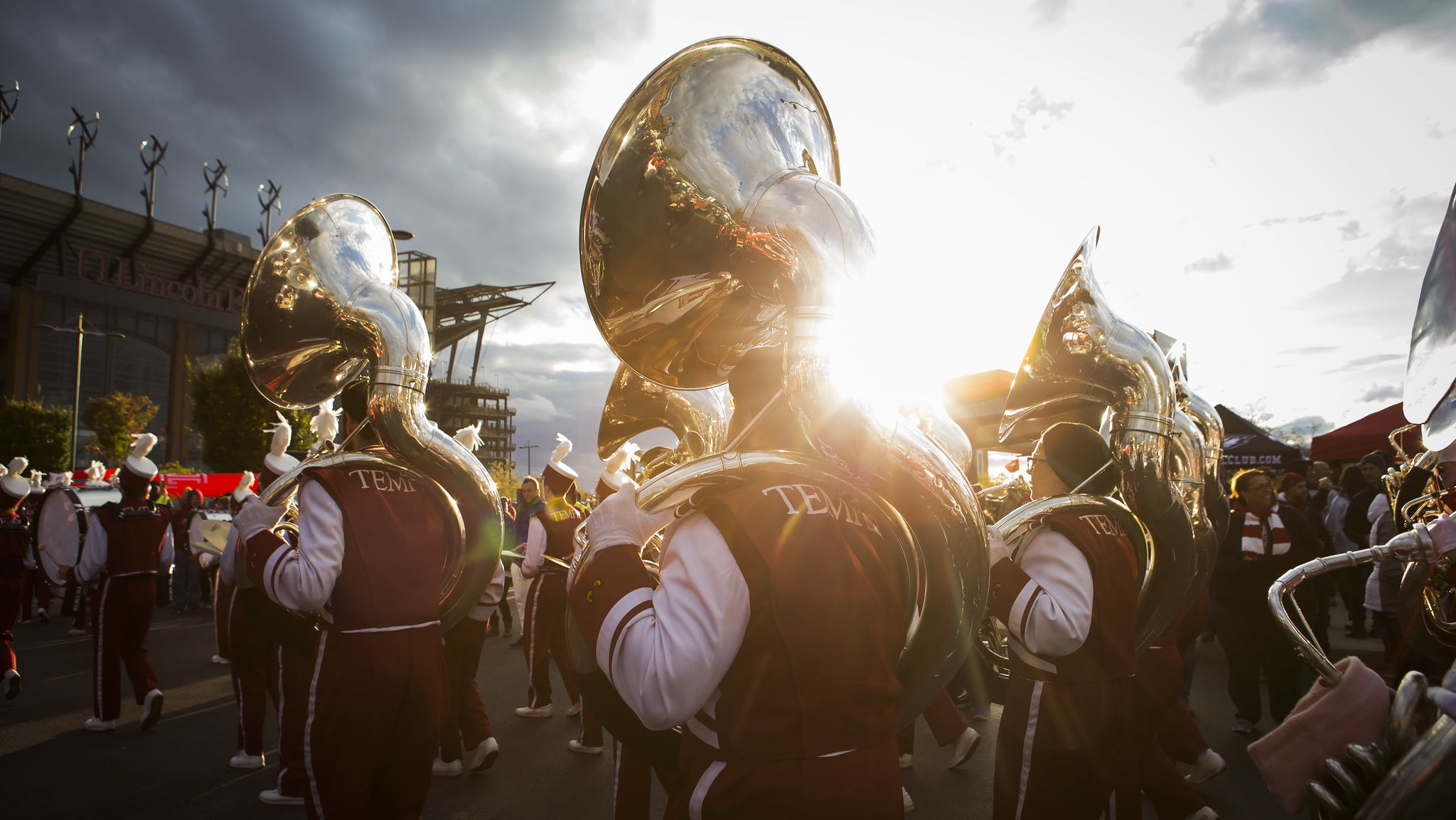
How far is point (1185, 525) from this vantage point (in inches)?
125

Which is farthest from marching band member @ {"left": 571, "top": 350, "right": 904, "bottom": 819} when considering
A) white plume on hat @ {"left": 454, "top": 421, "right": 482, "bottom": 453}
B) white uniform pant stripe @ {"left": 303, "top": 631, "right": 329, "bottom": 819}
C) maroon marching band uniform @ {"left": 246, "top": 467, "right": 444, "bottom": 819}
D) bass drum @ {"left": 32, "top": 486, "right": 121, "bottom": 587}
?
bass drum @ {"left": 32, "top": 486, "right": 121, "bottom": 587}

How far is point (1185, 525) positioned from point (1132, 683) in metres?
0.82

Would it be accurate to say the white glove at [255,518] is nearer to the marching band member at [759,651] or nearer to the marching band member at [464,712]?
the marching band member at [464,712]

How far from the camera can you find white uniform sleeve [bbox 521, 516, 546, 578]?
19.9ft

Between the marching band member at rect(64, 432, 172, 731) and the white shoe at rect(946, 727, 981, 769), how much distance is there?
5966 millimetres

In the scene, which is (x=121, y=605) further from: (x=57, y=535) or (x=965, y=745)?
(x=965, y=745)

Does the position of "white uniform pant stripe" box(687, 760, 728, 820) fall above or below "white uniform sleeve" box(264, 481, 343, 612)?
below

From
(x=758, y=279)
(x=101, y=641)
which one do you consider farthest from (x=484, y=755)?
(x=758, y=279)

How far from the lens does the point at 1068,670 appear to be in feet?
8.41

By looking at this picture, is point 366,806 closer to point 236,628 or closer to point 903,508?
point 903,508

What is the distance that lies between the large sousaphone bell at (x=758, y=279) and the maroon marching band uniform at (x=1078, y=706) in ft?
3.36

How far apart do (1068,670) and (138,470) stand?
6554 mm

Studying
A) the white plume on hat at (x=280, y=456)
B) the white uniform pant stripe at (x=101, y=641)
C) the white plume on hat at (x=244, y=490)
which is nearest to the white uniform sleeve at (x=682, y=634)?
the white plume on hat at (x=280, y=456)

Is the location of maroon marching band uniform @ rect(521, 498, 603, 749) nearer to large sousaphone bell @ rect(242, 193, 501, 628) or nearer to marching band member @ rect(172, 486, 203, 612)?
large sousaphone bell @ rect(242, 193, 501, 628)
